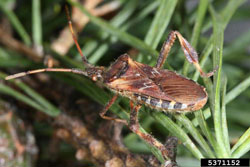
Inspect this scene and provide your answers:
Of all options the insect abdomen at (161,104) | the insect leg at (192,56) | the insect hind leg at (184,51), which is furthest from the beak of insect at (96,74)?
the insect leg at (192,56)

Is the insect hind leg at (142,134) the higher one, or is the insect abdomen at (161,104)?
the insect abdomen at (161,104)

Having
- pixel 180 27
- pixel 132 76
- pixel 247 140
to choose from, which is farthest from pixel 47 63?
pixel 247 140

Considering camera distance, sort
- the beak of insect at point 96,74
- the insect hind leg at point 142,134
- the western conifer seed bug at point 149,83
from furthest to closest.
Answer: the beak of insect at point 96,74, the western conifer seed bug at point 149,83, the insect hind leg at point 142,134

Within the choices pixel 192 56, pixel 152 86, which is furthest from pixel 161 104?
pixel 192 56

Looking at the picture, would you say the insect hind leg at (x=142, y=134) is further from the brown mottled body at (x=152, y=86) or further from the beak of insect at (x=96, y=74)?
the beak of insect at (x=96, y=74)

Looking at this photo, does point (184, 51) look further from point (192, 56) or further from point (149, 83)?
point (149, 83)

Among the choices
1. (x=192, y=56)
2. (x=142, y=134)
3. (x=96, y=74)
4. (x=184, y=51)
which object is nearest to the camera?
(x=142, y=134)

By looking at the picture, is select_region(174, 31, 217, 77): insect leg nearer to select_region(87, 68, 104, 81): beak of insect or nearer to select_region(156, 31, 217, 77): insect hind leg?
select_region(156, 31, 217, 77): insect hind leg

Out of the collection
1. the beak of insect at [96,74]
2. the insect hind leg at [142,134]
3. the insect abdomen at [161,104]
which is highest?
the beak of insect at [96,74]
